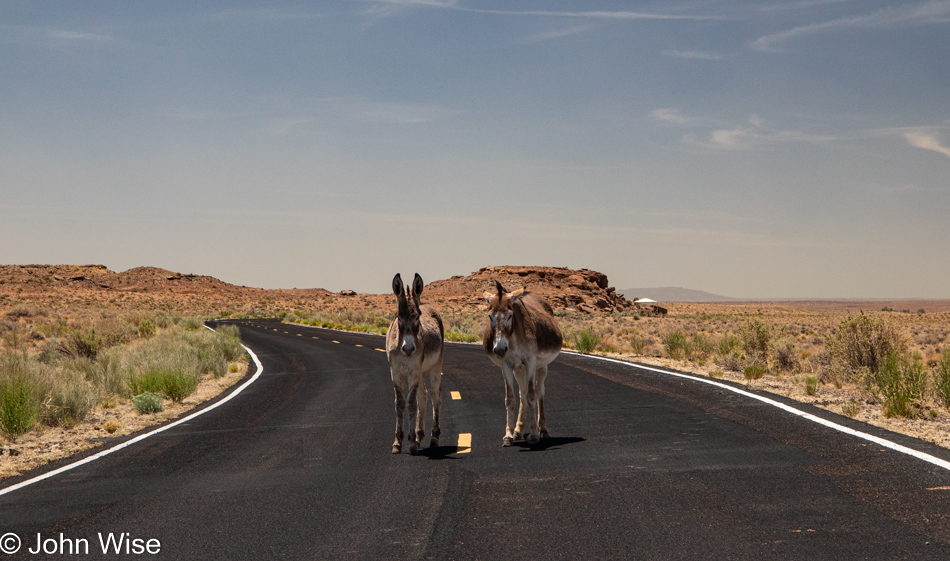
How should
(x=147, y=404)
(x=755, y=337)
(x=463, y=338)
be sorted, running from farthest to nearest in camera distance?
1. (x=463, y=338)
2. (x=755, y=337)
3. (x=147, y=404)

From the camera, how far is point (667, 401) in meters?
13.4

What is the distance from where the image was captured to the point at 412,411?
942 centimetres

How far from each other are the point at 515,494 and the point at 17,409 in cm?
900

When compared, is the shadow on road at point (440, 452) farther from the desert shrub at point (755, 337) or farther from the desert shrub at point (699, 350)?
the desert shrub at point (755, 337)

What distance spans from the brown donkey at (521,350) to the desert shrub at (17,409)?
7735 mm

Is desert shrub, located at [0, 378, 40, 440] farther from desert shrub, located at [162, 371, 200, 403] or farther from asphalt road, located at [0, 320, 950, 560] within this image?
desert shrub, located at [162, 371, 200, 403]

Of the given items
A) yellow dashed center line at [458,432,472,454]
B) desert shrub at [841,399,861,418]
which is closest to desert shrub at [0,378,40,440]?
yellow dashed center line at [458,432,472,454]

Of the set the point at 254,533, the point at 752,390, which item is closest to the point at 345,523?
the point at 254,533

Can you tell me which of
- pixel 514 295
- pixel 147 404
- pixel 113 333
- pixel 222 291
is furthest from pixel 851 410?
pixel 222 291

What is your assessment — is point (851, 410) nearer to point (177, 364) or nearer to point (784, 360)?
point (784, 360)

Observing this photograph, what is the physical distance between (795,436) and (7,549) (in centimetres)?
868

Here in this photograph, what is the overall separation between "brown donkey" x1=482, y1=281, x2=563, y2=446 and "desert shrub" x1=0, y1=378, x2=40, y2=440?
7735 millimetres

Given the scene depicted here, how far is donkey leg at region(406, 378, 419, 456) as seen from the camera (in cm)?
916

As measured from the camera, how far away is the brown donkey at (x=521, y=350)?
9.05 m
